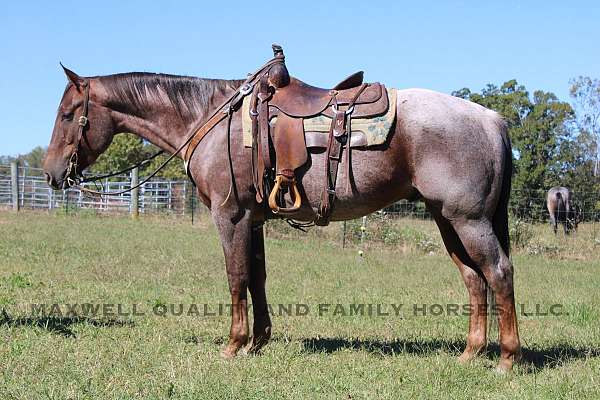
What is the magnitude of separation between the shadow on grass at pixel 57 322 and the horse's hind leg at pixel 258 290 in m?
1.55

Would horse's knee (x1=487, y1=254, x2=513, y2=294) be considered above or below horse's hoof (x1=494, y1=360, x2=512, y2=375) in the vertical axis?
above

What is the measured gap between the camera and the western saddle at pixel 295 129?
17.0 feet

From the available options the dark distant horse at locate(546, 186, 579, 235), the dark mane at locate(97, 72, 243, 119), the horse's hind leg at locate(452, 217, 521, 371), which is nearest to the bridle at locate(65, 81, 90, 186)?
the dark mane at locate(97, 72, 243, 119)

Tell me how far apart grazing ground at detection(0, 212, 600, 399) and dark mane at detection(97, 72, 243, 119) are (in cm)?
211

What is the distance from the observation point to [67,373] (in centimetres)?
465

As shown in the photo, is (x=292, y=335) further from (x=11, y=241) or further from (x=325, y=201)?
(x=11, y=241)

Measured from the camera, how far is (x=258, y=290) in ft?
19.3

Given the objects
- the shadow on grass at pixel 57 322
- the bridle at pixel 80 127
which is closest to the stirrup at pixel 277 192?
the bridle at pixel 80 127

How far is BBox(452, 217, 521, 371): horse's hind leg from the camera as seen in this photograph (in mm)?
5020

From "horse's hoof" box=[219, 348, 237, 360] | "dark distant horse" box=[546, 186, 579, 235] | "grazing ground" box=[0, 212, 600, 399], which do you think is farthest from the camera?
"dark distant horse" box=[546, 186, 579, 235]

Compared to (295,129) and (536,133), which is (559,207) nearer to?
(295,129)

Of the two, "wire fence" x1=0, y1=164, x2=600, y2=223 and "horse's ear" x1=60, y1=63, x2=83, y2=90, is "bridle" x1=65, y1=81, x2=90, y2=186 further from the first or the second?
"wire fence" x1=0, y1=164, x2=600, y2=223

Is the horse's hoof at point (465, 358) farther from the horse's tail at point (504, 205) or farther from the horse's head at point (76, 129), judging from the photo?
the horse's head at point (76, 129)

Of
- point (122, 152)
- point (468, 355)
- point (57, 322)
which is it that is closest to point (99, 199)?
point (122, 152)
